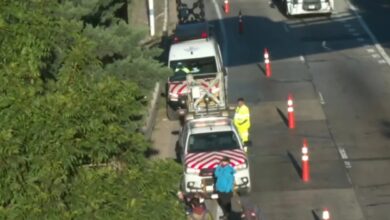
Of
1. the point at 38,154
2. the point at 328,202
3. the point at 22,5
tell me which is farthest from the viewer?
the point at 328,202

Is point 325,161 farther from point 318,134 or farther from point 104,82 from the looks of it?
point 104,82

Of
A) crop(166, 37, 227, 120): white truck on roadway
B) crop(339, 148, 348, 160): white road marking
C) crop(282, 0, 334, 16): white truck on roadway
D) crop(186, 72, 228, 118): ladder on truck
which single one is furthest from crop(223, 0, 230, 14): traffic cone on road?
crop(339, 148, 348, 160): white road marking

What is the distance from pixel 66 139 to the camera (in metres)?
9.36

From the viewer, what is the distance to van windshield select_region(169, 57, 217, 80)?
33062mm

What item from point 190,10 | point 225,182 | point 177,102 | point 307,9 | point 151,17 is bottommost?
point 307,9

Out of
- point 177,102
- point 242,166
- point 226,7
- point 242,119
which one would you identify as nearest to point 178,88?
point 177,102

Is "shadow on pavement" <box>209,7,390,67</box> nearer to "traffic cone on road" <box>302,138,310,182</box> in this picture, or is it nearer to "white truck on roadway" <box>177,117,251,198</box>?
"white truck on roadway" <box>177,117,251,198</box>

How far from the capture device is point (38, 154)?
9.41 meters

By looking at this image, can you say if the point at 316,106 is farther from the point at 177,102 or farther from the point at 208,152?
the point at 208,152

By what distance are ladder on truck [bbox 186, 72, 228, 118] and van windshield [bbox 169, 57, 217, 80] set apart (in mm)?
1966

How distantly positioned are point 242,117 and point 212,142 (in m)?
1.96

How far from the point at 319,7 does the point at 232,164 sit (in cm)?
2584

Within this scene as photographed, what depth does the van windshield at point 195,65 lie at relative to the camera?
108 feet

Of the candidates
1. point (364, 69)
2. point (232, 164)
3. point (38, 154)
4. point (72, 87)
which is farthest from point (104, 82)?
point (364, 69)
